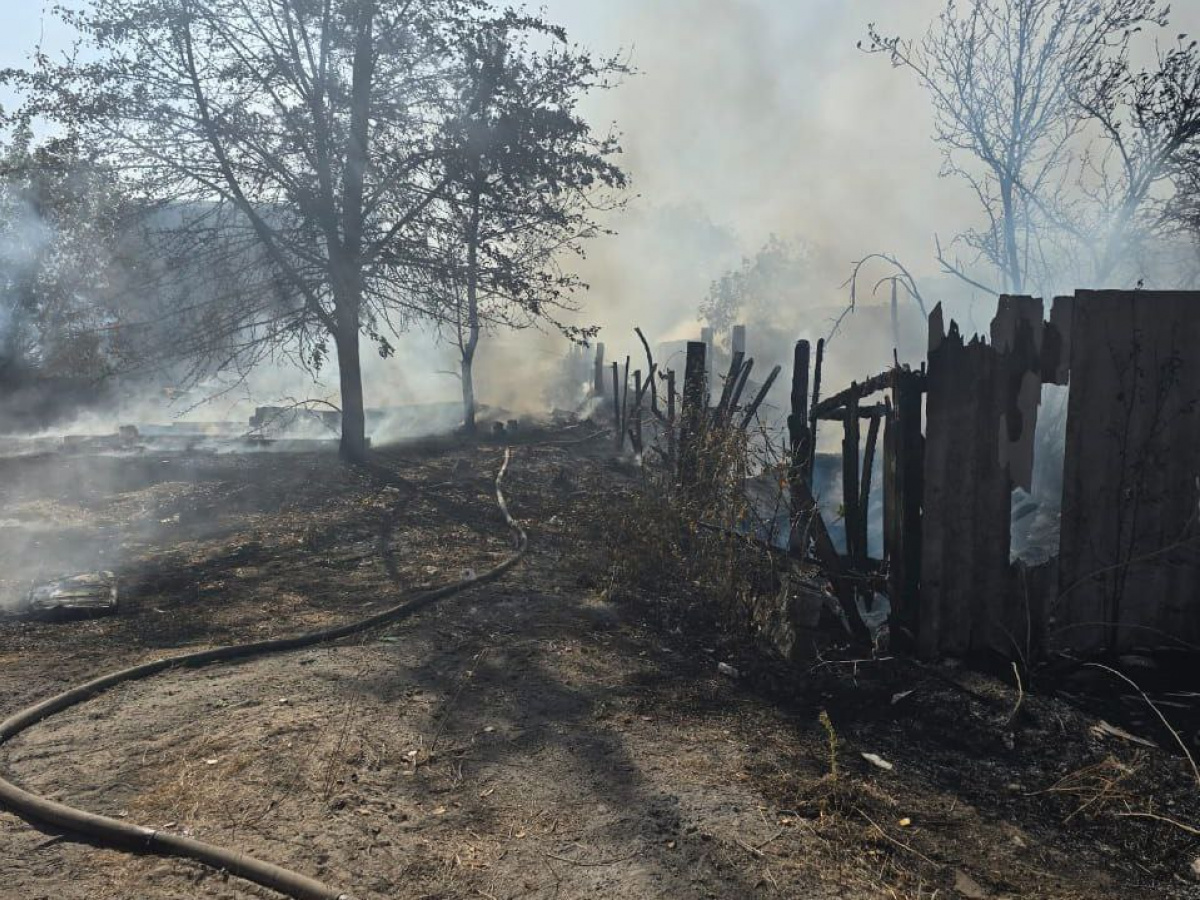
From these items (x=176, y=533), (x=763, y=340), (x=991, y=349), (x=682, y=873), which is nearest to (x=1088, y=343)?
(x=991, y=349)

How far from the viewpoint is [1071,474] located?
13.7ft

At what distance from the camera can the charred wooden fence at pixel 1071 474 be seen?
160 inches

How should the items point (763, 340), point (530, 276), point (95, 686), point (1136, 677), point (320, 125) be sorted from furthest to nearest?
1. point (763, 340)
2. point (530, 276)
3. point (320, 125)
4. point (95, 686)
5. point (1136, 677)

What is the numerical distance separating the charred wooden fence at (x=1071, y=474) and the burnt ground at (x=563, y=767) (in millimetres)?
444

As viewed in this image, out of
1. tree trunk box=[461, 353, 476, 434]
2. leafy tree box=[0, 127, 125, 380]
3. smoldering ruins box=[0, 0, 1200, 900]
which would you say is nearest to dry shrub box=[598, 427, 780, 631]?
smoldering ruins box=[0, 0, 1200, 900]

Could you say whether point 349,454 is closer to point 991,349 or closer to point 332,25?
point 332,25

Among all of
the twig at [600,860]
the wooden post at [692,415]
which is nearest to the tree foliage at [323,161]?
the wooden post at [692,415]

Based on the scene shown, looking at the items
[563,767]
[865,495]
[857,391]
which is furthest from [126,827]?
[865,495]

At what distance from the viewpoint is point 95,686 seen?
4305 millimetres

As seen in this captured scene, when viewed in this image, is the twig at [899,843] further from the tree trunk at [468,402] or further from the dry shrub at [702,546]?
the tree trunk at [468,402]

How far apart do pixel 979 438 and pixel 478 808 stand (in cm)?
297

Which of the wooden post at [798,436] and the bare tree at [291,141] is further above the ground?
the bare tree at [291,141]

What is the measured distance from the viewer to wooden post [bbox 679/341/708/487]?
288 inches

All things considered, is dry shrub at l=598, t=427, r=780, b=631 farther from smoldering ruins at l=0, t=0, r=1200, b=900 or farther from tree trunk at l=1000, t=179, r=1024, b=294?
tree trunk at l=1000, t=179, r=1024, b=294
